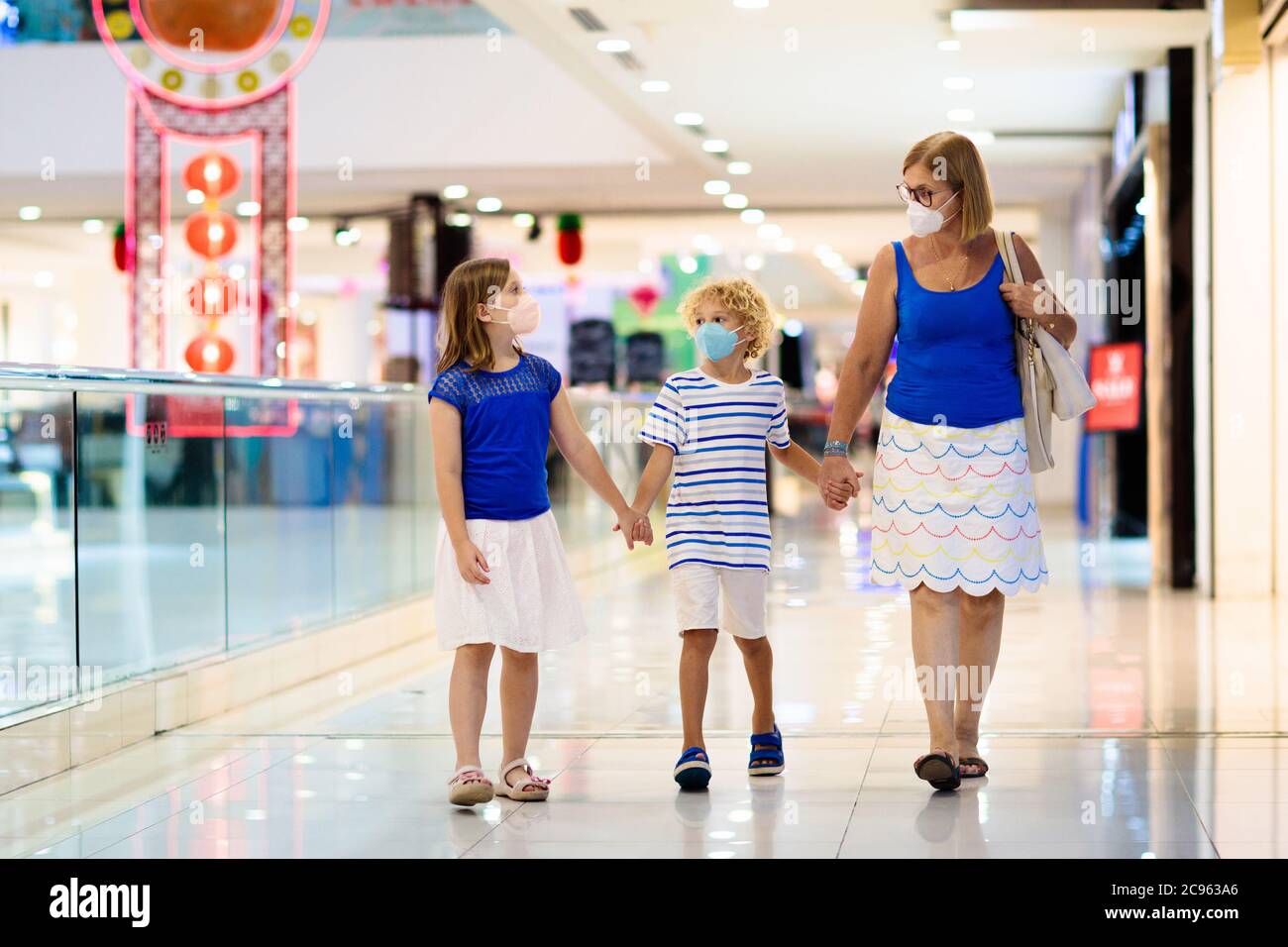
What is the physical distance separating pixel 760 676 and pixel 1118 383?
7.40 m

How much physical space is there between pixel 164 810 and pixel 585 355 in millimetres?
18038

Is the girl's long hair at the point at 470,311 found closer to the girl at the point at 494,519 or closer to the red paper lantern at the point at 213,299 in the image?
the girl at the point at 494,519

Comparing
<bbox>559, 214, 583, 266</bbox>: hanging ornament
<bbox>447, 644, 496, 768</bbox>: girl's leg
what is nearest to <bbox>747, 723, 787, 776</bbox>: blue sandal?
<bbox>447, 644, 496, 768</bbox>: girl's leg

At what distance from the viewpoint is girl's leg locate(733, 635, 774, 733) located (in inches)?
153

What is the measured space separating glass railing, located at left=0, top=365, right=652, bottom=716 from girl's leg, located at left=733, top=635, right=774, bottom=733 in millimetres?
1703

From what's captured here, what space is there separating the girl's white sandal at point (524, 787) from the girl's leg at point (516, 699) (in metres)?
0.02

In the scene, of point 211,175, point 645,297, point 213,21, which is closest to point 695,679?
point 213,21

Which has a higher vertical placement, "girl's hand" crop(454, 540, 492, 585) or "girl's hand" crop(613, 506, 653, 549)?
"girl's hand" crop(613, 506, 653, 549)

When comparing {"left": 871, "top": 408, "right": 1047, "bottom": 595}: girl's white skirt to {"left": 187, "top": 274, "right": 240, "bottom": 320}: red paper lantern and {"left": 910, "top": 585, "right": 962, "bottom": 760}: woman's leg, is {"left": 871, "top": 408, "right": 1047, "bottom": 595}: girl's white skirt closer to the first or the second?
{"left": 910, "top": 585, "right": 962, "bottom": 760}: woman's leg

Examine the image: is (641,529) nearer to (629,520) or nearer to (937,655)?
(629,520)

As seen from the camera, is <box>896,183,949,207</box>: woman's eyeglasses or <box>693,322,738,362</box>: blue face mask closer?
<box>896,183,949,207</box>: woman's eyeglasses
